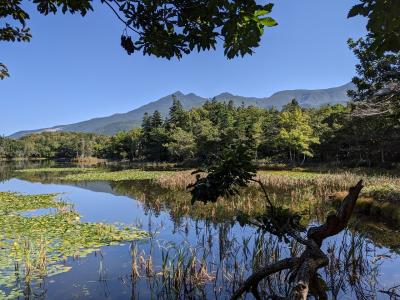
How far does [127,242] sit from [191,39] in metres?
9.95

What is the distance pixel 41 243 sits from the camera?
847 cm

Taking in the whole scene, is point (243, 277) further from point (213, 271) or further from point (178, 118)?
point (178, 118)

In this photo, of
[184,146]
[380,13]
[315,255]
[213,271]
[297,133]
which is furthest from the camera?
[184,146]

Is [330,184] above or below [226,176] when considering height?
below

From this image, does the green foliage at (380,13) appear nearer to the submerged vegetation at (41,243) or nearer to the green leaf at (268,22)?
the green leaf at (268,22)

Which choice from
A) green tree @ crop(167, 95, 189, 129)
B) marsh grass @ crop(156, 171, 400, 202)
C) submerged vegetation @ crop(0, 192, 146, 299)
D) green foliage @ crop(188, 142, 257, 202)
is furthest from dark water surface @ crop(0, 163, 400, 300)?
green tree @ crop(167, 95, 189, 129)

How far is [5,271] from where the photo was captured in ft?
27.2

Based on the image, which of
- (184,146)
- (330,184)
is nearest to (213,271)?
(330,184)

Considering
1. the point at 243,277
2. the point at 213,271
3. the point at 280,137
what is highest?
the point at 280,137

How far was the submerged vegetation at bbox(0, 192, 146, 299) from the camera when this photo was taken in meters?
7.70

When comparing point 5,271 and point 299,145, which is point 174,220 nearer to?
point 5,271

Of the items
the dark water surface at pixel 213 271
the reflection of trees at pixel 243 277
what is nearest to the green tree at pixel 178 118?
the dark water surface at pixel 213 271

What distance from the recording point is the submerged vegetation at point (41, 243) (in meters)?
7.70

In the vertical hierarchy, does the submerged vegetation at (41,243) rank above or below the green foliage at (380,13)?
below
